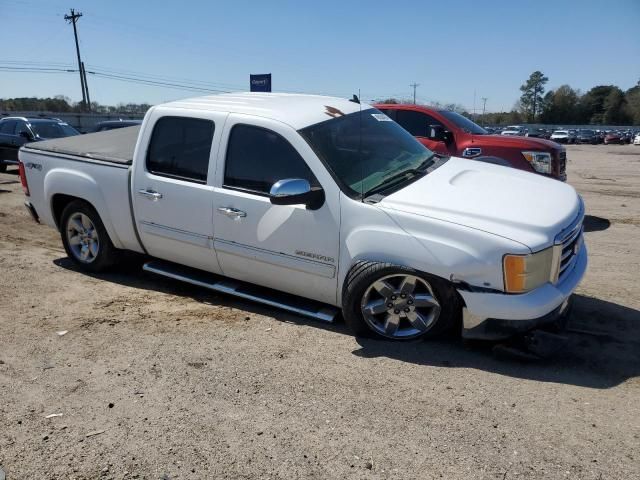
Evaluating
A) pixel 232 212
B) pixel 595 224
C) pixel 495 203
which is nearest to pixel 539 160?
pixel 595 224

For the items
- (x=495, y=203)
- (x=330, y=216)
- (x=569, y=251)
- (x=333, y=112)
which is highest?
(x=333, y=112)

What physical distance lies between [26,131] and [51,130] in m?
0.61

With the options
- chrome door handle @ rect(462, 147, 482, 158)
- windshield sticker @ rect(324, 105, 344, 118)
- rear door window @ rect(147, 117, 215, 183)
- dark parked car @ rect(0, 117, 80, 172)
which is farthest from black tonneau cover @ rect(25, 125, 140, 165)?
dark parked car @ rect(0, 117, 80, 172)

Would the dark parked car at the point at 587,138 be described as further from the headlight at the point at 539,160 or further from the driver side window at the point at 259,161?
the driver side window at the point at 259,161

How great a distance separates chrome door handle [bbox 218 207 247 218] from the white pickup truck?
0.5 inches

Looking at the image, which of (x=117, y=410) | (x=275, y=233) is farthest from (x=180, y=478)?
(x=275, y=233)

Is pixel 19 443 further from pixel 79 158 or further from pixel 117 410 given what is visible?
pixel 79 158

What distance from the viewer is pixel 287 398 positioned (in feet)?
10.8

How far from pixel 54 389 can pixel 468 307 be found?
276cm

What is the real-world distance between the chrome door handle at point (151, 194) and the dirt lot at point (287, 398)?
0.98 metres

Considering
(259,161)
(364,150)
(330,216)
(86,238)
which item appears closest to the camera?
(330,216)

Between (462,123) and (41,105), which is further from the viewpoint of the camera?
(41,105)

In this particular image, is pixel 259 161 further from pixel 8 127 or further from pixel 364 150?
pixel 8 127

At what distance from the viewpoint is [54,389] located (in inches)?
136
